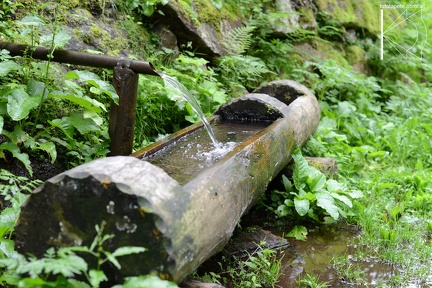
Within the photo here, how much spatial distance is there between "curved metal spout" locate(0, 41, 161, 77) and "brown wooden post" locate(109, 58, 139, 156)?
5 cm

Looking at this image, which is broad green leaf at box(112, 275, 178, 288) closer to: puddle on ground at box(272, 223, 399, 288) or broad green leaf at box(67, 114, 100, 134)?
puddle on ground at box(272, 223, 399, 288)

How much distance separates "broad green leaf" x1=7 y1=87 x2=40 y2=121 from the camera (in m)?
3.32

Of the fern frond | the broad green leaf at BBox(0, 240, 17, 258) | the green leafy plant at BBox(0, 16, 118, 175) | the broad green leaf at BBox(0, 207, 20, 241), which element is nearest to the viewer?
the broad green leaf at BBox(0, 240, 17, 258)

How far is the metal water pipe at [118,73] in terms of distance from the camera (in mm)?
3584

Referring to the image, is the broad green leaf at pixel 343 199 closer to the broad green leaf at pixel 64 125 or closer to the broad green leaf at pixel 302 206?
the broad green leaf at pixel 302 206

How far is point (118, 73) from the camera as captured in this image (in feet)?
11.8

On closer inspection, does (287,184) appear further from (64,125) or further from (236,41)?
(236,41)

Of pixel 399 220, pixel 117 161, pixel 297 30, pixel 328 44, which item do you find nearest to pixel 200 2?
pixel 297 30

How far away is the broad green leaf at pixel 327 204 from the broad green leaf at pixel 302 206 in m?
0.10

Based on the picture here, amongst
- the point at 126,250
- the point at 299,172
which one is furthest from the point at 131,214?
the point at 299,172

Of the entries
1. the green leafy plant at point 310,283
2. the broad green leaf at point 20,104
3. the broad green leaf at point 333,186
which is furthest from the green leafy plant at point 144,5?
the green leafy plant at point 310,283

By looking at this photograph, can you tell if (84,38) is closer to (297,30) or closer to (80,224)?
(80,224)

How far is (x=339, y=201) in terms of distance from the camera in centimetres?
452

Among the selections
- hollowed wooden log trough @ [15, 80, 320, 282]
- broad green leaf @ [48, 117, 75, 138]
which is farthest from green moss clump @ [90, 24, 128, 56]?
hollowed wooden log trough @ [15, 80, 320, 282]
